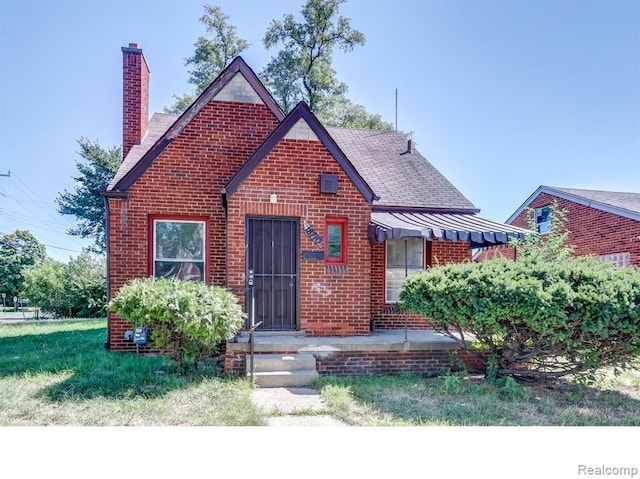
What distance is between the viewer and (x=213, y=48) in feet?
62.0

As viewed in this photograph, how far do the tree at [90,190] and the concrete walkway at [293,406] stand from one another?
85.7 ft

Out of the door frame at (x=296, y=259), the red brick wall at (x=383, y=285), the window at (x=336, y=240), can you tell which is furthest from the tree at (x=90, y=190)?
the window at (x=336, y=240)

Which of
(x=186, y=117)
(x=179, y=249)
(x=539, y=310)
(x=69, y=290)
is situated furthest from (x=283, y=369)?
(x=69, y=290)

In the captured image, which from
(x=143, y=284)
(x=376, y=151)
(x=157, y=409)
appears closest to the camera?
(x=157, y=409)

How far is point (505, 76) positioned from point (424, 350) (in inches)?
225

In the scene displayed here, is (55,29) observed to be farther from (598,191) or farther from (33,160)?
(598,191)

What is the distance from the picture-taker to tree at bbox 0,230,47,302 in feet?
109

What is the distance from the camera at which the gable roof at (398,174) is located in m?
9.89

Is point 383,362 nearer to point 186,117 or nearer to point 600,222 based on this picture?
point 186,117

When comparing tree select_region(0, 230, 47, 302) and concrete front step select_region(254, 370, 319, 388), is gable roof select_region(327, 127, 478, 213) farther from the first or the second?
tree select_region(0, 230, 47, 302)

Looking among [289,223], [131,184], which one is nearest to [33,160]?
[131,184]

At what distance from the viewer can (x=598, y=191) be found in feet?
51.6

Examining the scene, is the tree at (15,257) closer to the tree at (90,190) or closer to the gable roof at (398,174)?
the tree at (90,190)
